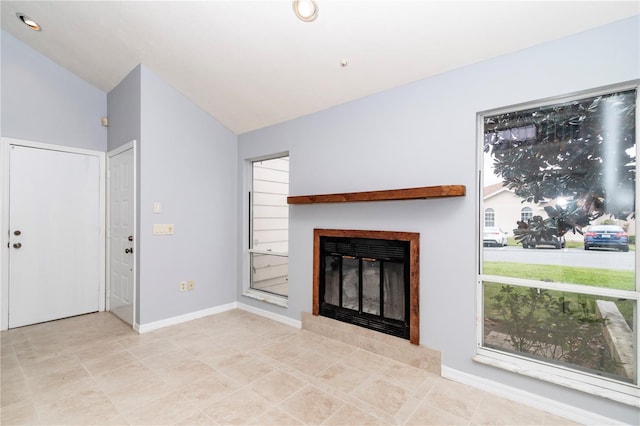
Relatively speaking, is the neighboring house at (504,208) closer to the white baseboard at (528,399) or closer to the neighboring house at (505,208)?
the neighboring house at (505,208)

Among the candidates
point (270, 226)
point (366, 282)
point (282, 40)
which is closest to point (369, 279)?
point (366, 282)

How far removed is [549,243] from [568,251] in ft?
0.37

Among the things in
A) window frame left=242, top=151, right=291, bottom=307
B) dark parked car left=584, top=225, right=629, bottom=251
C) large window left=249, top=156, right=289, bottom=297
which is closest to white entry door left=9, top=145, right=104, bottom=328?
window frame left=242, top=151, right=291, bottom=307

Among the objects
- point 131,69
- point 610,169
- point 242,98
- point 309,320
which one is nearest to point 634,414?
point 610,169

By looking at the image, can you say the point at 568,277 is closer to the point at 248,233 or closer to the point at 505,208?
the point at 505,208

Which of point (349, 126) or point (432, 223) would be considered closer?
point (432, 223)

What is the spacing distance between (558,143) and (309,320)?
2.65 meters

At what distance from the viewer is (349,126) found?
9.76ft

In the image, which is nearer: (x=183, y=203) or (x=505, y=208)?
(x=505, y=208)

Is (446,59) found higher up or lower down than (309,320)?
higher up

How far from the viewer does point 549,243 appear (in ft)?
6.77

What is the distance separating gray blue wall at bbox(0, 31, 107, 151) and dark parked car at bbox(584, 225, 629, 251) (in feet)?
16.8

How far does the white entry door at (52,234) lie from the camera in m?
3.39

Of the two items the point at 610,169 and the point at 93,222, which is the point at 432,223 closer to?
the point at 610,169
